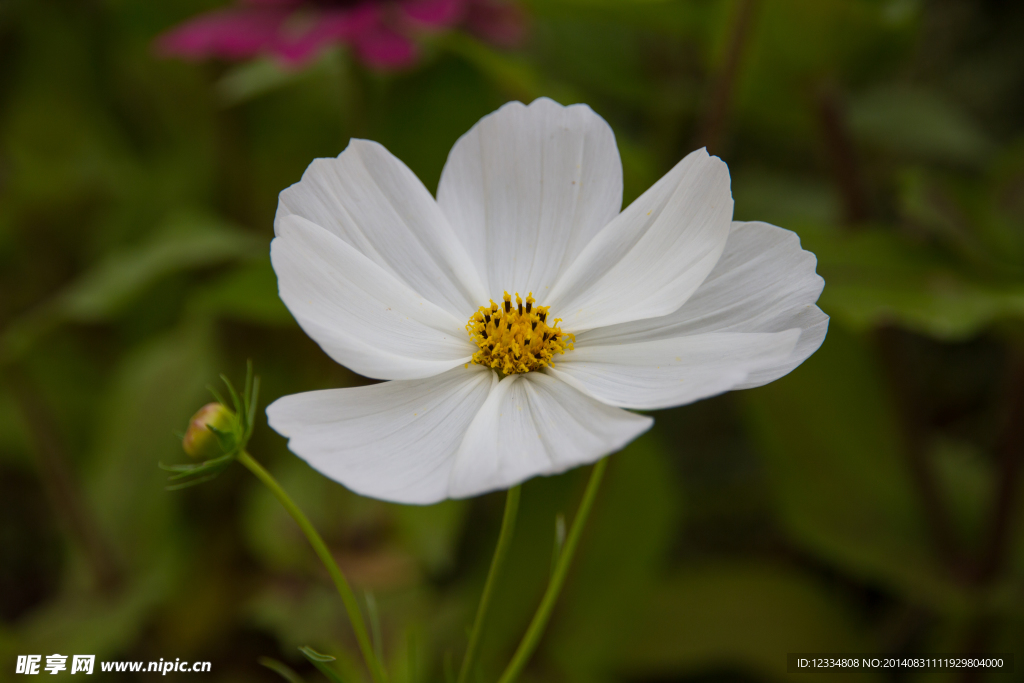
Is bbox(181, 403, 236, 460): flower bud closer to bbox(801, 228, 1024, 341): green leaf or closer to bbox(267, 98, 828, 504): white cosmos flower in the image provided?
bbox(267, 98, 828, 504): white cosmos flower

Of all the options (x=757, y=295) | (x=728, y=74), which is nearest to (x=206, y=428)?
(x=757, y=295)

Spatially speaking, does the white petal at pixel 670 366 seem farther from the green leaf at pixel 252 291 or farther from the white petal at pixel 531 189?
the green leaf at pixel 252 291

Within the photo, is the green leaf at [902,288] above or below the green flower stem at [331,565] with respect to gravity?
above

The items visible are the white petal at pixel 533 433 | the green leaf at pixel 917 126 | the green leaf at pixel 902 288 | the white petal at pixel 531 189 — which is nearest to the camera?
the white petal at pixel 533 433

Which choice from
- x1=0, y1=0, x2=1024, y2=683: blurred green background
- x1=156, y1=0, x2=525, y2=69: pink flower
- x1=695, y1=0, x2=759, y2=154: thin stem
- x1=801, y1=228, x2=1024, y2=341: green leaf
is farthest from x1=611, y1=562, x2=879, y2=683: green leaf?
x1=156, y1=0, x2=525, y2=69: pink flower

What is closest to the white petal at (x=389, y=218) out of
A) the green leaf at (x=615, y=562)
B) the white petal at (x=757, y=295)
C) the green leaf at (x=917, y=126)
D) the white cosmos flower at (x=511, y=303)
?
the white cosmos flower at (x=511, y=303)

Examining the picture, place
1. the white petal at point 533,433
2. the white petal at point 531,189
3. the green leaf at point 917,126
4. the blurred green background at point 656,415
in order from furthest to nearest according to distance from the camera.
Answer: the green leaf at point 917,126 < the blurred green background at point 656,415 < the white petal at point 531,189 < the white petal at point 533,433

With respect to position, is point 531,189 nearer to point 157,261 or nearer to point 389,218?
point 389,218

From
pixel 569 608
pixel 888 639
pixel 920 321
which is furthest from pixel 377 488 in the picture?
pixel 888 639
